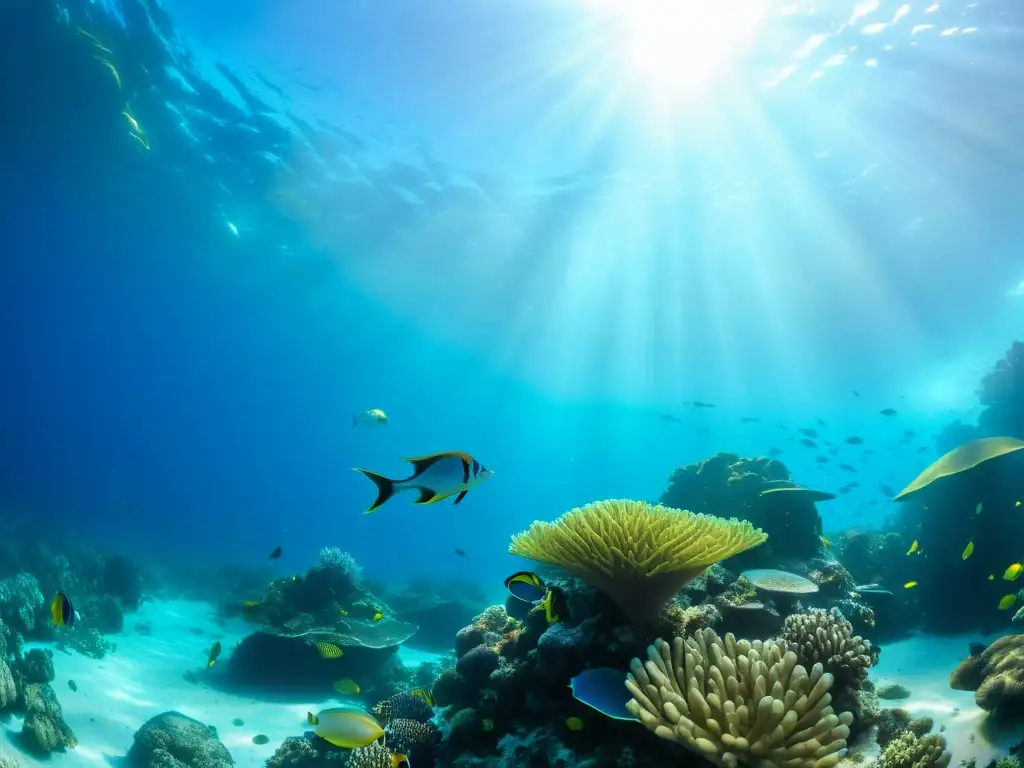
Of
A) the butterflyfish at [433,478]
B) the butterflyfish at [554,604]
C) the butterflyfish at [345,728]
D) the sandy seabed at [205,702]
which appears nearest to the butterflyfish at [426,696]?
the butterflyfish at [554,604]

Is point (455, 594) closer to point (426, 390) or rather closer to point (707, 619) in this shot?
point (707, 619)

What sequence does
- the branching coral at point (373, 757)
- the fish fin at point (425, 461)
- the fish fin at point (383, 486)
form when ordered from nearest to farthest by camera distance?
the fish fin at point (383, 486) → the fish fin at point (425, 461) → the branching coral at point (373, 757)

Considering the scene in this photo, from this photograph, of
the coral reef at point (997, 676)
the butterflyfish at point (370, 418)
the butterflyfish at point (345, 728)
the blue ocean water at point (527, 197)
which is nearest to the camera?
the butterflyfish at point (345, 728)

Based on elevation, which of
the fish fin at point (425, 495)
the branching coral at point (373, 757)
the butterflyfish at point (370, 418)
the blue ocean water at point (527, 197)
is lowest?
the branching coral at point (373, 757)

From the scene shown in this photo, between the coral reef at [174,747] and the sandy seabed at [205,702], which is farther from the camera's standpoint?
the coral reef at [174,747]

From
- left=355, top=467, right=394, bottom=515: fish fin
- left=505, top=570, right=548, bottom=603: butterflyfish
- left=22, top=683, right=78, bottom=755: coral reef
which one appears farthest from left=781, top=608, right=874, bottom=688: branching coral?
left=22, top=683, right=78, bottom=755: coral reef

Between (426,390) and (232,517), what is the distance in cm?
2980

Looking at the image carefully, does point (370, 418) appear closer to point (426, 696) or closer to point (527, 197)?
point (426, 696)

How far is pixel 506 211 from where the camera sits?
26906mm

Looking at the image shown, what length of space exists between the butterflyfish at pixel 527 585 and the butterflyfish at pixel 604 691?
1168 mm

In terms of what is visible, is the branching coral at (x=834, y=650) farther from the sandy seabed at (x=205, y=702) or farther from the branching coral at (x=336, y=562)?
the branching coral at (x=336, y=562)

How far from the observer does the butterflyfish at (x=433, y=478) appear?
2504 millimetres

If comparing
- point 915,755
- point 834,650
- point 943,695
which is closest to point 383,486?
point 834,650

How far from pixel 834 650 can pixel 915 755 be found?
738 millimetres
